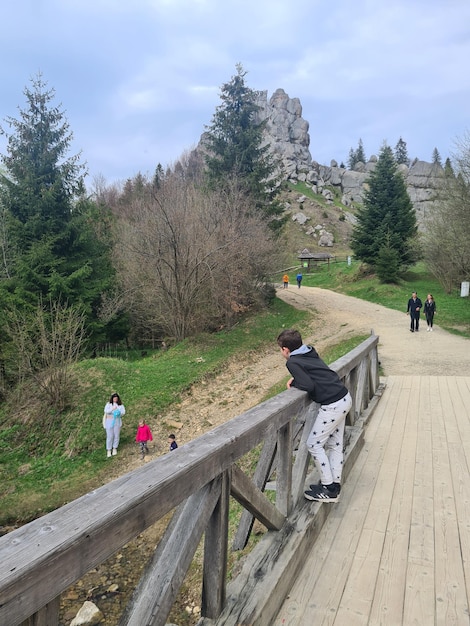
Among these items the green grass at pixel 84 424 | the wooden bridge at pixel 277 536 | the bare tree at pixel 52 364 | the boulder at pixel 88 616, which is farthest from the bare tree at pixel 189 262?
the wooden bridge at pixel 277 536

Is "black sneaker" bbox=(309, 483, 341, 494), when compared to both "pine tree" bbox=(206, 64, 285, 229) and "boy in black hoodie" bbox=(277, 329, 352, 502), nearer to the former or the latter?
"boy in black hoodie" bbox=(277, 329, 352, 502)

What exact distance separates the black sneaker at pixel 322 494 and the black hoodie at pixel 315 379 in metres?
0.71

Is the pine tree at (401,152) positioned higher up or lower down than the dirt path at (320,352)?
higher up

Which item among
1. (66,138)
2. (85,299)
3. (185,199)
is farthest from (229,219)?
(66,138)

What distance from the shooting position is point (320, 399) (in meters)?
3.22

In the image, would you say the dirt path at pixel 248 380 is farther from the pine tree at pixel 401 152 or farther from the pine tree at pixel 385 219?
the pine tree at pixel 401 152

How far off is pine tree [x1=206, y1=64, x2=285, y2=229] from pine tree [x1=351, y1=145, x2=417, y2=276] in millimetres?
8947

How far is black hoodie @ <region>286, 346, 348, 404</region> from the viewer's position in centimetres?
317

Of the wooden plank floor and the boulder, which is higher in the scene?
the wooden plank floor

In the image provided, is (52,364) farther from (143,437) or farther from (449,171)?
(449,171)

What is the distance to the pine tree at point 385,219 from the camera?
30422 millimetres

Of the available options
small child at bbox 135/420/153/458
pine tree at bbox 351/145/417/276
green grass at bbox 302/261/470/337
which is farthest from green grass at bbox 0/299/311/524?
pine tree at bbox 351/145/417/276

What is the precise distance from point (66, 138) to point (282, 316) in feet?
47.7

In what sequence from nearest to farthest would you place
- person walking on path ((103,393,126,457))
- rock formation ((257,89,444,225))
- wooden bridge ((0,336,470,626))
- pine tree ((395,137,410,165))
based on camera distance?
wooden bridge ((0,336,470,626)) < person walking on path ((103,393,126,457)) < rock formation ((257,89,444,225)) < pine tree ((395,137,410,165))
